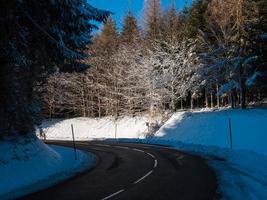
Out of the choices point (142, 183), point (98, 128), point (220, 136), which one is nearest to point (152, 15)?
point (98, 128)

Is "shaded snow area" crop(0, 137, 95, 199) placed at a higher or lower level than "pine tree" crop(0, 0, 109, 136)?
lower

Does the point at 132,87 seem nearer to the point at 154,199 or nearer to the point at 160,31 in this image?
the point at 160,31

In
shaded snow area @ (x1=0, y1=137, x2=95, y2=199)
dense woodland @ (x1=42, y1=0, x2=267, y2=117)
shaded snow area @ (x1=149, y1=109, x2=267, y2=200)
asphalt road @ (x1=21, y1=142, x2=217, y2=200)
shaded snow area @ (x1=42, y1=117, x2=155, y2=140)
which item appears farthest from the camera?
shaded snow area @ (x1=42, y1=117, x2=155, y2=140)

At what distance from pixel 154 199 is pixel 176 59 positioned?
39.0 metres

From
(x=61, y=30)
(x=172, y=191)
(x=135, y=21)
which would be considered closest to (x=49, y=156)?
(x=61, y=30)

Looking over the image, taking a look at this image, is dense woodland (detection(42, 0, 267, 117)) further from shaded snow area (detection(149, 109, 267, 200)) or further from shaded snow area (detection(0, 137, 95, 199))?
shaded snow area (detection(0, 137, 95, 199))

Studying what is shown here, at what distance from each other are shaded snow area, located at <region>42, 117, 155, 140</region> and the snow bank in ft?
26.3

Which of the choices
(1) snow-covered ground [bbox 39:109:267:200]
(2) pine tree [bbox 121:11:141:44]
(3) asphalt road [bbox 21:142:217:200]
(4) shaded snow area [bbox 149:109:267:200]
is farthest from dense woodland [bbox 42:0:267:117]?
(3) asphalt road [bbox 21:142:217:200]

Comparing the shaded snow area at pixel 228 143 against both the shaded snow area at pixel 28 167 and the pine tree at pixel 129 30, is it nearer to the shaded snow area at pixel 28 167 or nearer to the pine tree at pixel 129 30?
the shaded snow area at pixel 28 167

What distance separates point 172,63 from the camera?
47750mm

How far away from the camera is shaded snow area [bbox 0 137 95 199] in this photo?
13411mm

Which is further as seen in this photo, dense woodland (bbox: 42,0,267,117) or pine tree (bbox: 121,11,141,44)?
pine tree (bbox: 121,11,141,44)

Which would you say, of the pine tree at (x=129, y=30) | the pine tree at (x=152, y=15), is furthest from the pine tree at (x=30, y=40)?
the pine tree at (x=129, y=30)

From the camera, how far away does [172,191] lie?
36.5 ft
